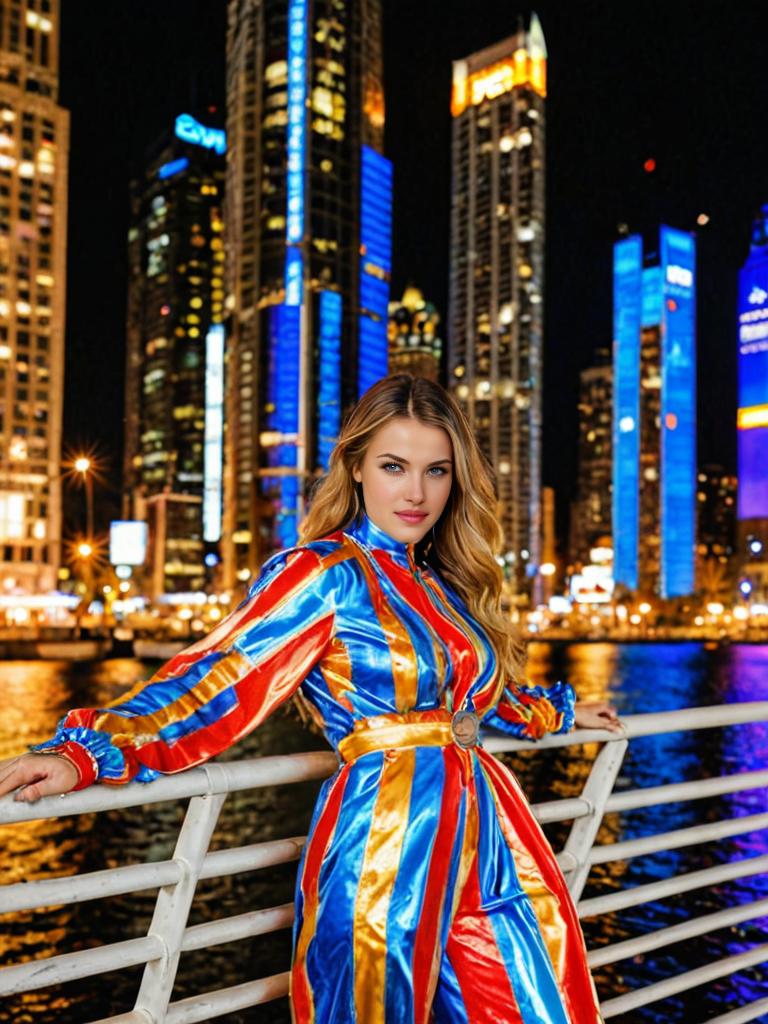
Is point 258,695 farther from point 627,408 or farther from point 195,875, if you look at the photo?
point 627,408

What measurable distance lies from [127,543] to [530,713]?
76.4 metres

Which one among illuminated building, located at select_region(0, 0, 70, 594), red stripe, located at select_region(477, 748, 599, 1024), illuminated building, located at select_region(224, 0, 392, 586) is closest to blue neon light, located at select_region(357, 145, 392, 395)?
illuminated building, located at select_region(224, 0, 392, 586)

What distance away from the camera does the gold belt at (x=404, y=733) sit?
206 centimetres

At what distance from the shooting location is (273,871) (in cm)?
1418

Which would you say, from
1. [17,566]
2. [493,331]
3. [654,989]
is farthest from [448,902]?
[493,331]

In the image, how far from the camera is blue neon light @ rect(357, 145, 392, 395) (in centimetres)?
10756

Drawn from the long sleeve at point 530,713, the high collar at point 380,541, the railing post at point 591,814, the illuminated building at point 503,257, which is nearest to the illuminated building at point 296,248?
the illuminated building at point 503,257

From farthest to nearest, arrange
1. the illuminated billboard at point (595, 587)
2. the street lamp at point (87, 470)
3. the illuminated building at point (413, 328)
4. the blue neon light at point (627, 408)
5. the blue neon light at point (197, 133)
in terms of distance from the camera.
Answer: the illuminated building at point (413, 328), the blue neon light at point (197, 133), the blue neon light at point (627, 408), the illuminated billboard at point (595, 587), the street lamp at point (87, 470)

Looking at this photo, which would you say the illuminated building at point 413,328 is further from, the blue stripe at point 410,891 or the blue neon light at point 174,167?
the blue stripe at point 410,891

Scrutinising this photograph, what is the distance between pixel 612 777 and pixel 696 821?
55.0 ft

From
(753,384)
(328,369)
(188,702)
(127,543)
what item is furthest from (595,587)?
(188,702)

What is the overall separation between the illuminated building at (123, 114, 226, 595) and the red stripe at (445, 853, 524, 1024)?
140258 millimetres

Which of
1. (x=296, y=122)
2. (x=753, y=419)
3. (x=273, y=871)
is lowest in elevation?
(x=273, y=871)

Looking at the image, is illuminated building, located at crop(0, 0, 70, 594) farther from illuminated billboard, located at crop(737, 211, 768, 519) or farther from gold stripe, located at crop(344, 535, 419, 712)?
gold stripe, located at crop(344, 535, 419, 712)
